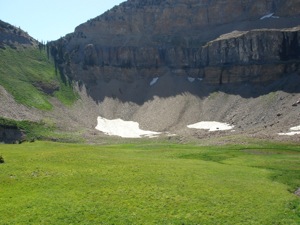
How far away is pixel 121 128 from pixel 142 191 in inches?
4109

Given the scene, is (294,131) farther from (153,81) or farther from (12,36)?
(12,36)

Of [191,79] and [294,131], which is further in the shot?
[191,79]

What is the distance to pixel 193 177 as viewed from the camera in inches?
1969

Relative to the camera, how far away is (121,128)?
478 ft

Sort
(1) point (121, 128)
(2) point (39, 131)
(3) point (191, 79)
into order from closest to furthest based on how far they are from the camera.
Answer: (2) point (39, 131) < (1) point (121, 128) < (3) point (191, 79)

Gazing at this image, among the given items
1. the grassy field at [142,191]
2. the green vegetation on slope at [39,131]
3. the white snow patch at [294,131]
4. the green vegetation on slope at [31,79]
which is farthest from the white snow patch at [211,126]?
the grassy field at [142,191]

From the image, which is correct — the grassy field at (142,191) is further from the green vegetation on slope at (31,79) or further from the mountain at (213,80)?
the green vegetation on slope at (31,79)

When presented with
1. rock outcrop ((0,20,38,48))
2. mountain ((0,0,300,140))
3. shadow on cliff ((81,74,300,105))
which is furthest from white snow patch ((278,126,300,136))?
rock outcrop ((0,20,38,48))

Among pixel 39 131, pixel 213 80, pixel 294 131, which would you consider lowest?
pixel 39 131

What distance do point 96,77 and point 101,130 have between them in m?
62.4

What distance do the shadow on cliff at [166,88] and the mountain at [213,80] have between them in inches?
17.4

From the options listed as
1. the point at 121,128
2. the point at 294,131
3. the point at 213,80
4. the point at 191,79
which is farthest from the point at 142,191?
the point at 191,79

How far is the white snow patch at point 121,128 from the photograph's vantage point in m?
135

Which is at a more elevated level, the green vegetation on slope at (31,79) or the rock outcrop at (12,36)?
the rock outcrop at (12,36)
